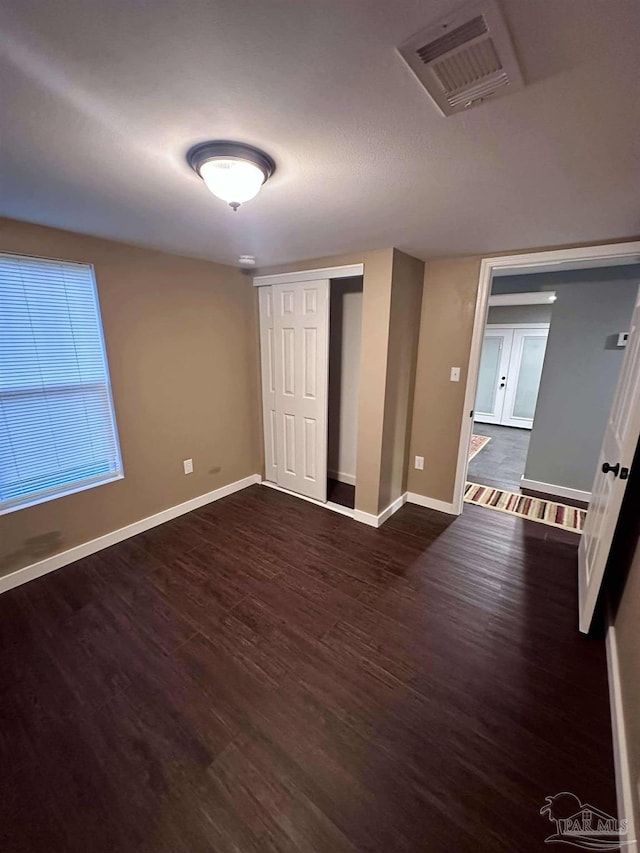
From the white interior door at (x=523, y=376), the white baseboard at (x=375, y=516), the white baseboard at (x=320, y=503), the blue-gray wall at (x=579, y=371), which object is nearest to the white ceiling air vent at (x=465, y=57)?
the white baseboard at (x=375, y=516)

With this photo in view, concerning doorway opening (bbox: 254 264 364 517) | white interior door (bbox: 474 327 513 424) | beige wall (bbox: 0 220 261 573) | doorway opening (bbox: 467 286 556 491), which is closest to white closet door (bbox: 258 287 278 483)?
doorway opening (bbox: 254 264 364 517)

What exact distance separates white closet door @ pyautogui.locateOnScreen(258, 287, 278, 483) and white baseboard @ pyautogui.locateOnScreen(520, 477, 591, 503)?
2.66 m

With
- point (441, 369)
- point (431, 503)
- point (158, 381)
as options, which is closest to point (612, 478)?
point (441, 369)

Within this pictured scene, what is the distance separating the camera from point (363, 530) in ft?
9.30

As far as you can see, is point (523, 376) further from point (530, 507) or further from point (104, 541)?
point (104, 541)

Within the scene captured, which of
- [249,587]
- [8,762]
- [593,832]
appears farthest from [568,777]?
[8,762]

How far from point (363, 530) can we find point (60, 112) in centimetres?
280

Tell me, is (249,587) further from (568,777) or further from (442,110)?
(442,110)

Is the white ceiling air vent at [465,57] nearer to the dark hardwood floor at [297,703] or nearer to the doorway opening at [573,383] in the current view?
the dark hardwood floor at [297,703]

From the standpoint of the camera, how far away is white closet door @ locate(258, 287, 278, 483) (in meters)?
3.26

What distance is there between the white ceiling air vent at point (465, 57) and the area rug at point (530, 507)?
121 inches

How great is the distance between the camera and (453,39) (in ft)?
2.46

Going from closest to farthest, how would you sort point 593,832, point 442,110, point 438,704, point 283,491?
point 442,110 → point 593,832 → point 438,704 → point 283,491

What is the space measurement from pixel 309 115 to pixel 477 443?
4.99 metres
